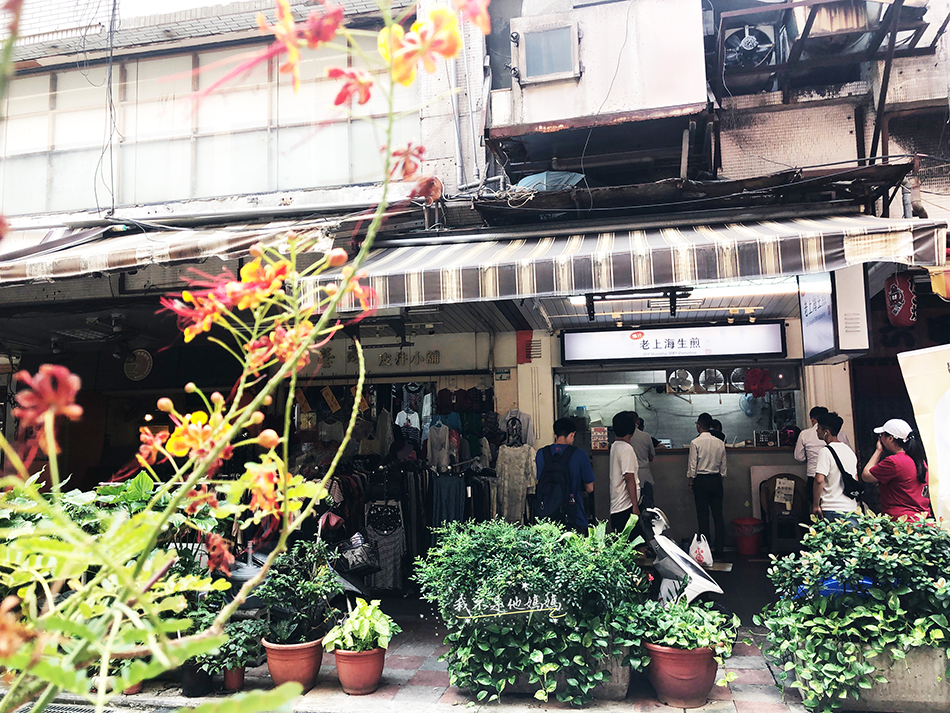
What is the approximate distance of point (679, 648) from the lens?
4961 millimetres

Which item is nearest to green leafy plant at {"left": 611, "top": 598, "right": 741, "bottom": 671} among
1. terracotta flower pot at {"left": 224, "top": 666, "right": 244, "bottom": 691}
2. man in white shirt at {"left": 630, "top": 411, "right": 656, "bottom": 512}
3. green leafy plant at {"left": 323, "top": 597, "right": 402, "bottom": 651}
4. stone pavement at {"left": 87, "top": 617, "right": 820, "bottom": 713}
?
stone pavement at {"left": 87, "top": 617, "right": 820, "bottom": 713}

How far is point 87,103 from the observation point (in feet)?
31.7

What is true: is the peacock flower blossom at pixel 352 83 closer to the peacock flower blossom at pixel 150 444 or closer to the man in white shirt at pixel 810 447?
the peacock flower blossom at pixel 150 444

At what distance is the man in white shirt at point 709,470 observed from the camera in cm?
970

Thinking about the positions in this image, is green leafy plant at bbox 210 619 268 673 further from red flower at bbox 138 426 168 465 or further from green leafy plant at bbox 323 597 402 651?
red flower at bbox 138 426 168 465

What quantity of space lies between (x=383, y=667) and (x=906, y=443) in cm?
525

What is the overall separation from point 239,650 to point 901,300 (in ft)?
24.6

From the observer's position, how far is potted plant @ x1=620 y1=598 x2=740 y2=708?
4.92 metres

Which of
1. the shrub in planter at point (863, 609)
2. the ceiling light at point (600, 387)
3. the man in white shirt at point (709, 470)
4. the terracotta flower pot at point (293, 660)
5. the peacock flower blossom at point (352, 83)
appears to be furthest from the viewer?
the ceiling light at point (600, 387)

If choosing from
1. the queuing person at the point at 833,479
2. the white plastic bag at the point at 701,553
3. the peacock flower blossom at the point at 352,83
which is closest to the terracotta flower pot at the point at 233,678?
the white plastic bag at the point at 701,553

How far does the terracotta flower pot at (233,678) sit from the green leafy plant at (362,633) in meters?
0.74

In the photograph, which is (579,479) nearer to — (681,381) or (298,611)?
(298,611)

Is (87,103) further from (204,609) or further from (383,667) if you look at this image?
(383,667)

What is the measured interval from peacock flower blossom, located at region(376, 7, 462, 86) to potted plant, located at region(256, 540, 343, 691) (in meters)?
5.02
